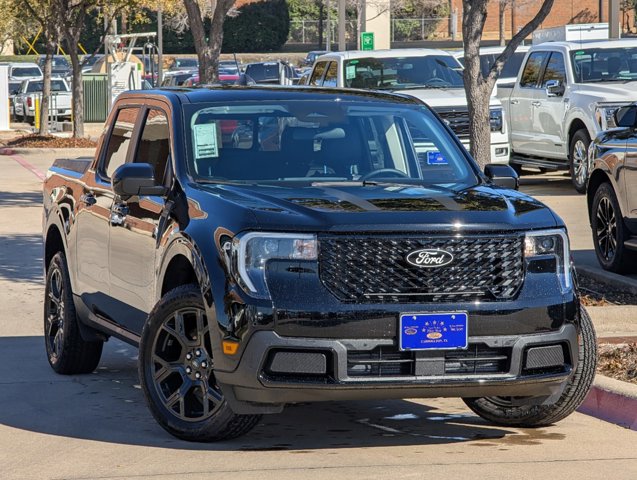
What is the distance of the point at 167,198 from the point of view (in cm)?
722

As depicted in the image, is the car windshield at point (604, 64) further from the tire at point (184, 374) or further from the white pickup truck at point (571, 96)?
the tire at point (184, 374)

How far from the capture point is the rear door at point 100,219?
8.08m

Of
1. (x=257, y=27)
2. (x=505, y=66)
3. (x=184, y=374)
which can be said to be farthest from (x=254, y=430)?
(x=257, y=27)

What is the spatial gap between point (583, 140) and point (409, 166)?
1209cm

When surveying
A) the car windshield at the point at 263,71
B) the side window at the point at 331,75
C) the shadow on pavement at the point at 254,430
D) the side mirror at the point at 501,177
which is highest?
the car windshield at the point at 263,71

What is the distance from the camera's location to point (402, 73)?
20375 millimetres

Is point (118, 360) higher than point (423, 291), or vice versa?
point (423, 291)

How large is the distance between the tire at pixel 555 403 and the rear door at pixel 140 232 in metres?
1.81

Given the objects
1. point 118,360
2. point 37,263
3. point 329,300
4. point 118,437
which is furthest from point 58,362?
point 37,263

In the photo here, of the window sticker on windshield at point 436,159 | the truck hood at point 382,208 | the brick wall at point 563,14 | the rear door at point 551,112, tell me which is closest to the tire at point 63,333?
the truck hood at point 382,208

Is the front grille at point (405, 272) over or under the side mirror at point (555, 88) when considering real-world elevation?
under

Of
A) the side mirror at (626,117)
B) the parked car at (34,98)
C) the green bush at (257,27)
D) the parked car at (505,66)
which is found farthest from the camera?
the green bush at (257,27)

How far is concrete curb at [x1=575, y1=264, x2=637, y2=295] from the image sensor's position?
11.3m

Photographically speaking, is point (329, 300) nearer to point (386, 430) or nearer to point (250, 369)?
point (250, 369)
